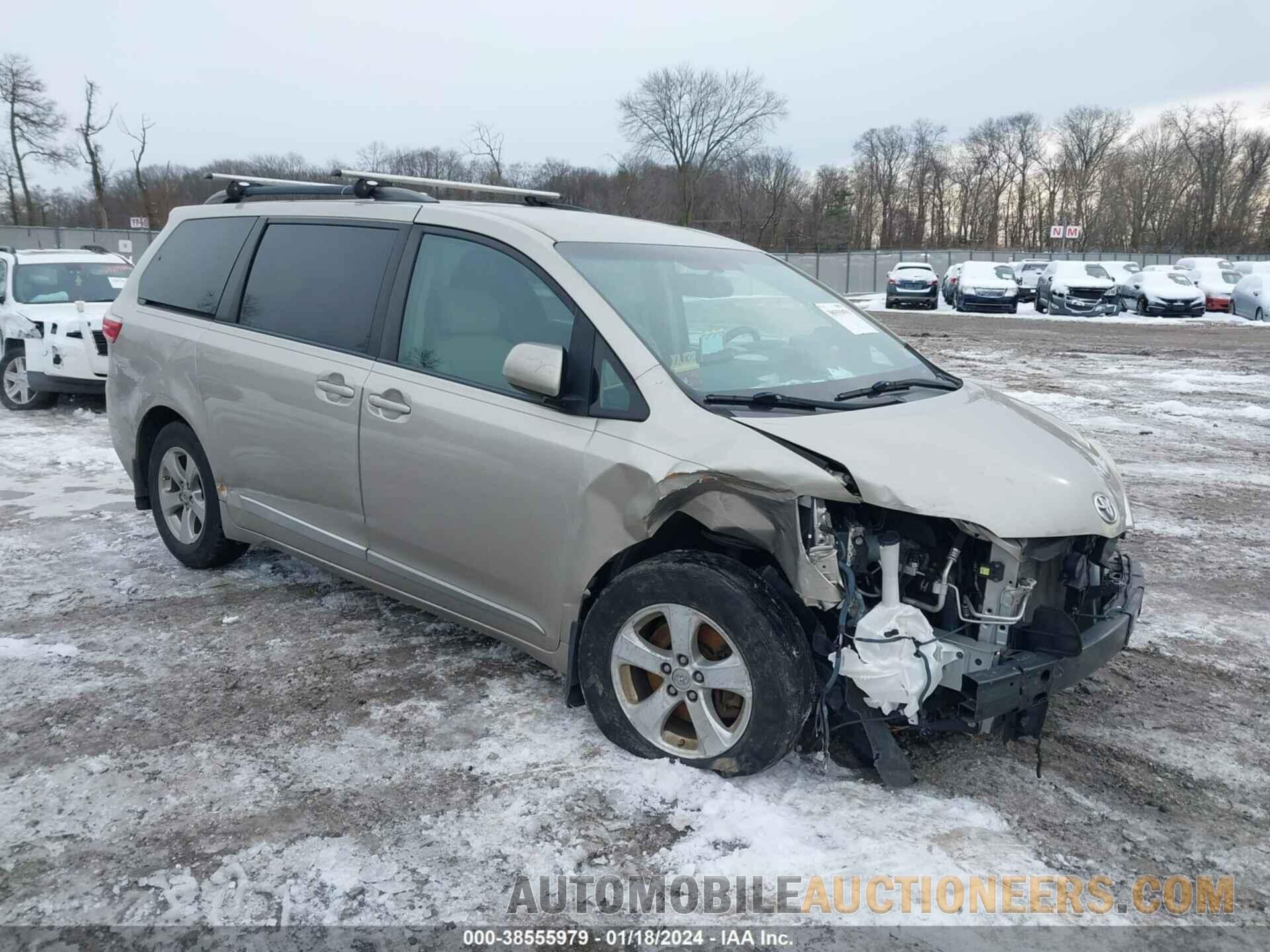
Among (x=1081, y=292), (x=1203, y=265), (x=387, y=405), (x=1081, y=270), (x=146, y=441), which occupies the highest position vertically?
(x=1203, y=265)

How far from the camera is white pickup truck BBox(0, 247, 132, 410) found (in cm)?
1057

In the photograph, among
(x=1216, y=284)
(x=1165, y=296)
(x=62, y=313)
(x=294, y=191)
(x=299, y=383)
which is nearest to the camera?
(x=299, y=383)

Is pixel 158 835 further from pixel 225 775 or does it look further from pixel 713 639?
pixel 713 639

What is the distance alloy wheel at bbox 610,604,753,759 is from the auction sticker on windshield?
1718mm

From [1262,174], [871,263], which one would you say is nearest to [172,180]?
[871,263]

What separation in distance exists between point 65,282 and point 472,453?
1048 centimetres

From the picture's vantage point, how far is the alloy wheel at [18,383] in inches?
436

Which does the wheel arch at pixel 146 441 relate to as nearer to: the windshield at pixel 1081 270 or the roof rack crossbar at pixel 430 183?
the roof rack crossbar at pixel 430 183

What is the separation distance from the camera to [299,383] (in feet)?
14.0

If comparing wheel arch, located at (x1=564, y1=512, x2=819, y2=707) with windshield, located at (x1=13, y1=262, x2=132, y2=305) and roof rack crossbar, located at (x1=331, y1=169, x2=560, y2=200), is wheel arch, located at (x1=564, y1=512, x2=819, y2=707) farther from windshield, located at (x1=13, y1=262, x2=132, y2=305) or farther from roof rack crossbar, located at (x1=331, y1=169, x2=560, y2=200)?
windshield, located at (x1=13, y1=262, x2=132, y2=305)

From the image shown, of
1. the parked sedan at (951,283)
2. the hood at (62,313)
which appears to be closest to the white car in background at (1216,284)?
the parked sedan at (951,283)

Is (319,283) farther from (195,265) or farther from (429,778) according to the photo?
(429,778)

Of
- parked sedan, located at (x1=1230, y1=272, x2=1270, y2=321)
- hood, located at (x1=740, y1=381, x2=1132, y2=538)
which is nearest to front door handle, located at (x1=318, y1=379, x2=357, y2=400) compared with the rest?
hood, located at (x1=740, y1=381, x2=1132, y2=538)

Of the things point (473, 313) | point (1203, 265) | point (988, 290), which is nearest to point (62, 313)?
point (473, 313)
